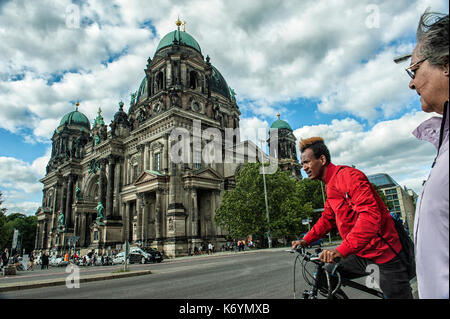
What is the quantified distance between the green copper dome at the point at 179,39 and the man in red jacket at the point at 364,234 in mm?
40386

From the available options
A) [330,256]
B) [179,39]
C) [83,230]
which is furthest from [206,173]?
[330,256]

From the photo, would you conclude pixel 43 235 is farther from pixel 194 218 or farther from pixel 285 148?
pixel 285 148

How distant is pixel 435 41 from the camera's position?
1.38 m

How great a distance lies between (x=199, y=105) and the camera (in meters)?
38.3

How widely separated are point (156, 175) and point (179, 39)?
792 inches

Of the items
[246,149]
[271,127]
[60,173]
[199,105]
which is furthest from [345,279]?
[271,127]

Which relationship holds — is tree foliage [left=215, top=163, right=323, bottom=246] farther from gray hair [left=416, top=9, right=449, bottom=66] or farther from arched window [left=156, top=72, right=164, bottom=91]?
gray hair [left=416, top=9, right=449, bottom=66]

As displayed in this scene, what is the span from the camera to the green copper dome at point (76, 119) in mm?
65375

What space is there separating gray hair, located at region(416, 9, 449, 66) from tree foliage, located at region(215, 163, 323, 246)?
94.4ft

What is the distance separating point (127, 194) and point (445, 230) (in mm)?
40132

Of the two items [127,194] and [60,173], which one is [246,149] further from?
[60,173]

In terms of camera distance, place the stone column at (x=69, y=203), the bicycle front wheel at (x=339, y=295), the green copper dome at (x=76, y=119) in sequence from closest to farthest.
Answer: the bicycle front wheel at (x=339, y=295) → the stone column at (x=69, y=203) → the green copper dome at (x=76, y=119)

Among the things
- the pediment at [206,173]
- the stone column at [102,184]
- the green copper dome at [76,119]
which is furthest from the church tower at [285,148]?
the green copper dome at [76,119]

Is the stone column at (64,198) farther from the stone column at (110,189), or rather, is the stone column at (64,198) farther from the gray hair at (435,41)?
the gray hair at (435,41)
